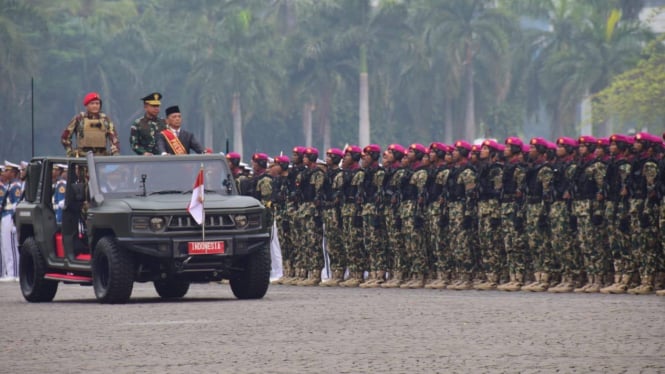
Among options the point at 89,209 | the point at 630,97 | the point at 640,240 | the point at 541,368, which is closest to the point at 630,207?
the point at 640,240

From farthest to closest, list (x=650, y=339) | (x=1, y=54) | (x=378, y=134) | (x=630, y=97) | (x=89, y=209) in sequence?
(x=378, y=134) → (x=1, y=54) → (x=630, y=97) → (x=89, y=209) → (x=650, y=339)

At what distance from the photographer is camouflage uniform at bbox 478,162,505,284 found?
2245cm

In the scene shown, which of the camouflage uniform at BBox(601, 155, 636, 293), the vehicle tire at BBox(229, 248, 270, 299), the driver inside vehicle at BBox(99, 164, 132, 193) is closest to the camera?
the vehicle tire at BBox(229, 248, 270, 299)

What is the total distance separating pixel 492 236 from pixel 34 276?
597 centimetres

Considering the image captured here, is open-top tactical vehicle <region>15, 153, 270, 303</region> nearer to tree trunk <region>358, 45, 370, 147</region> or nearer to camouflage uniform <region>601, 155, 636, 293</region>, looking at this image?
camouflage uniform <region>601, 155, 636, 293</region>

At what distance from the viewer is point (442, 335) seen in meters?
14.2

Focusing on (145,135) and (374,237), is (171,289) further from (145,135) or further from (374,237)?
(374,237)

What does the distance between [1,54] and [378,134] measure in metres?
21.3

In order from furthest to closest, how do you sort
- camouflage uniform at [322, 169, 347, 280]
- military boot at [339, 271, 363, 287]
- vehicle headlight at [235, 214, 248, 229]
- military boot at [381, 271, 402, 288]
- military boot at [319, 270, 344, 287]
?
camouflage uniform at [322, 169, 347, 280], military boot at [319, 270, 344, 287], military boot at [339, 271, 363, 287], military boot at [381, 271, 402, 288], vehicle headlight at [235, 214, 248, 229]

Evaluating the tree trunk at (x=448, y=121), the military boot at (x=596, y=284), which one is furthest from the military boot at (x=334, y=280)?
the tree trunk at (x=448, y=121)

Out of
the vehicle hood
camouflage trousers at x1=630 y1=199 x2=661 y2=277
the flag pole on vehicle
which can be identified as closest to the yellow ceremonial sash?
the vehicle hood

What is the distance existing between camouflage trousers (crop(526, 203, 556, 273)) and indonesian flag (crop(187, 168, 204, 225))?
4.70 meters

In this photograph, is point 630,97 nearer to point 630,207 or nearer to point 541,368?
point 630,207

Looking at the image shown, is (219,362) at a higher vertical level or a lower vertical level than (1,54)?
lower
